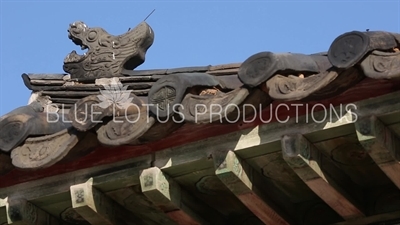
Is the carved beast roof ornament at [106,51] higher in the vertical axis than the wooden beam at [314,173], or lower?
higher

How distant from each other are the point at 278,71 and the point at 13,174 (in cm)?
209

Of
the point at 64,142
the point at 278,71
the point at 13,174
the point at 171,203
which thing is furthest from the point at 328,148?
Answer: the point at 13,174

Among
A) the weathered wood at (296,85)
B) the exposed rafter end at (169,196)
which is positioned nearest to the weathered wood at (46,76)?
the exposed rafter end at (169,196)

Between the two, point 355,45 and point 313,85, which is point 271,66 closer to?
point 313,85

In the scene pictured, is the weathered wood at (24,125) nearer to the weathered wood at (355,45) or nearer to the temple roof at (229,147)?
the temple roof at (229,147)


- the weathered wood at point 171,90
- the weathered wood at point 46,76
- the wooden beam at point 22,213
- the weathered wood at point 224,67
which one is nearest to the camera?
the weathered wood at point 171,90

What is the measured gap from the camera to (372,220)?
689 cm

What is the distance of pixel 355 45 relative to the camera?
601 centimetres

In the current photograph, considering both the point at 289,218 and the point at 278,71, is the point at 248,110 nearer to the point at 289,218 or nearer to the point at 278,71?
the point at 278,71

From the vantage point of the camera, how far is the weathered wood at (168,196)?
6.77 metres

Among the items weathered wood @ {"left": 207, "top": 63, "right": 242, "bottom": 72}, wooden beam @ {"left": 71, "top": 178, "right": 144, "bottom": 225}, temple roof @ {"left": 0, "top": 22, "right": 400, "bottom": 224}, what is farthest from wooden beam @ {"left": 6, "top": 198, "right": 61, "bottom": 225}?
weathered wood @ {"left": 207, "top": 63, "right": 242, "bottom": 72}

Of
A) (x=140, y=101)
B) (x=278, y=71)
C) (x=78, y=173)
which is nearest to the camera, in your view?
(x=278, y=71)

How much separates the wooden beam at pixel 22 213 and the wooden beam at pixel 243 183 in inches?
53.9

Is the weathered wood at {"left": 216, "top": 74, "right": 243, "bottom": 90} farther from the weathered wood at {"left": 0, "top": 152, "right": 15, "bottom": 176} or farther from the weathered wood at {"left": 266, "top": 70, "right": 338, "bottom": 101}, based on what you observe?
the weathered wood at {"left": 0, "top": 152, "right": 15, "bottom": 176}
